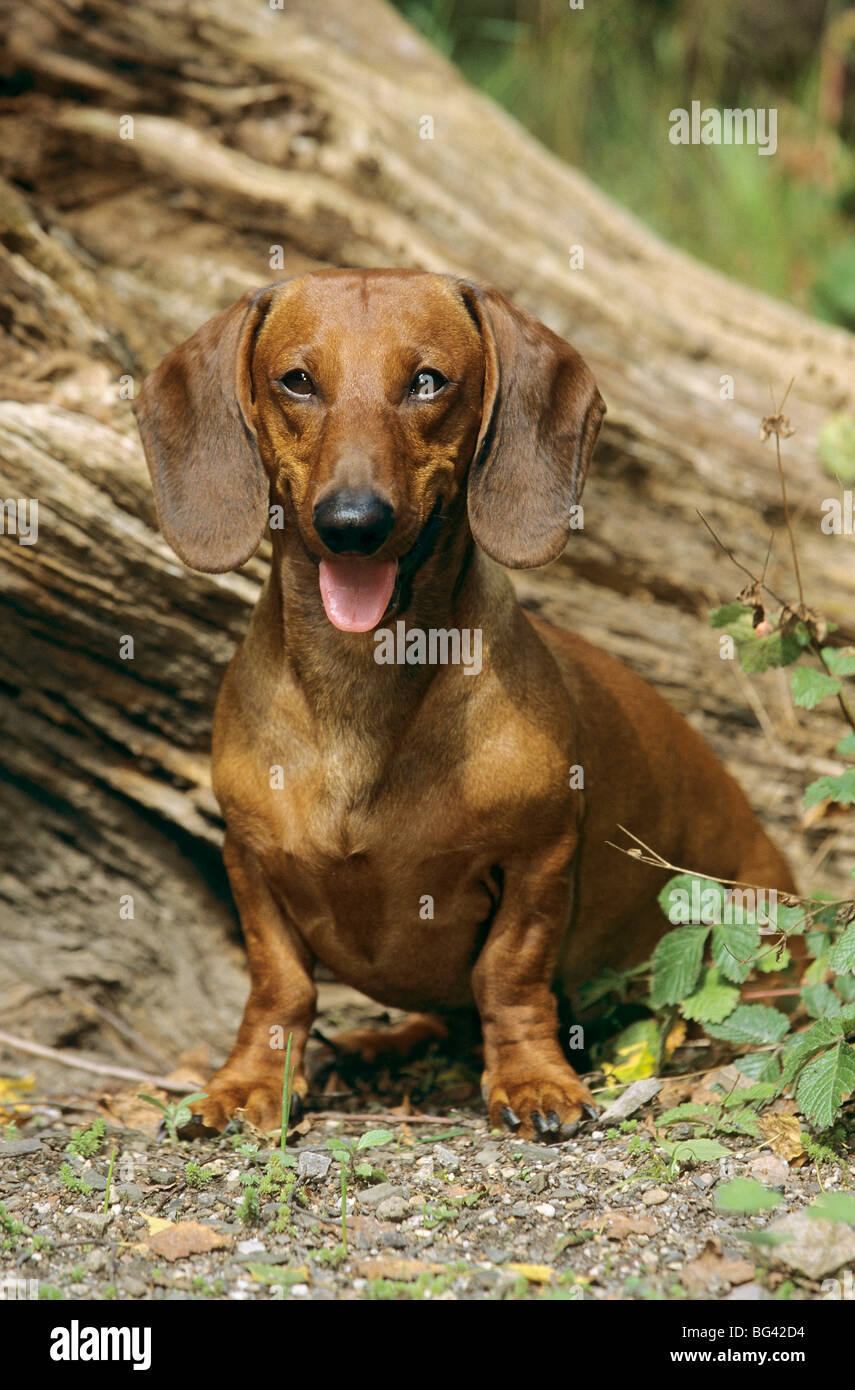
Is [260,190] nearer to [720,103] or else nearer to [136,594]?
[136,594]

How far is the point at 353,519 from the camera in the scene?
8.48 feet

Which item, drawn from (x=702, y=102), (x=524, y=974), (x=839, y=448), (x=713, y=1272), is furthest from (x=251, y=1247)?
(x=702, y=102)

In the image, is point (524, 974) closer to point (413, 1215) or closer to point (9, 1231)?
point (413, 1215)

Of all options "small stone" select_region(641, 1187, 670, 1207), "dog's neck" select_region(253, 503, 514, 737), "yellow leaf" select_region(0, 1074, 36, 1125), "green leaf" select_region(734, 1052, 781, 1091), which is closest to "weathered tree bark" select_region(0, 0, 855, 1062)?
"yellow leaf" select_region(0, 1074, 36, 1125)

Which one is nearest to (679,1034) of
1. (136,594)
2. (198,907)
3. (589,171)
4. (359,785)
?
(359,785)

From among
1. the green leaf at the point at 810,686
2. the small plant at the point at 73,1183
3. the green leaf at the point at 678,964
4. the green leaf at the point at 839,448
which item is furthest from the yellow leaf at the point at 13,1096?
the green leaf at the point at 839,448

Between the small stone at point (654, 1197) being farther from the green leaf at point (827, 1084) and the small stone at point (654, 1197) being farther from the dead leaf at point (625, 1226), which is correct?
the green leaf at point (827, 1084)

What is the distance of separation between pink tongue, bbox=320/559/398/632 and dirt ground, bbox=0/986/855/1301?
1031 millimetres

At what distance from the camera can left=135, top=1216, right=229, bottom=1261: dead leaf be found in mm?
2449

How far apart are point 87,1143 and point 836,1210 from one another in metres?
1.50

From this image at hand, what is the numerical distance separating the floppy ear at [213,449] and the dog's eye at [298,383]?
166 millimetres

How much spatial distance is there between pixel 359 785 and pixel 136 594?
1.07 metres

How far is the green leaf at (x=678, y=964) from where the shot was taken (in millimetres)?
3119

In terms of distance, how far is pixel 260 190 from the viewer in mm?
4234
